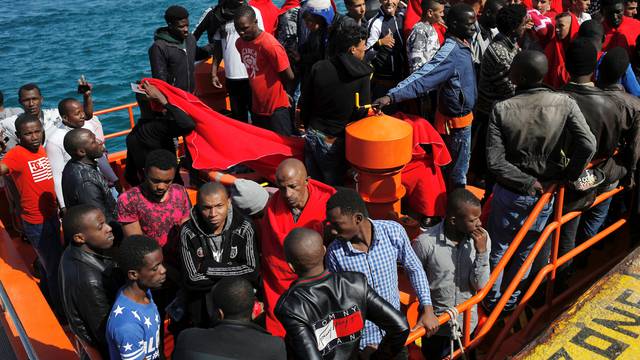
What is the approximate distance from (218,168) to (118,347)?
275 cm

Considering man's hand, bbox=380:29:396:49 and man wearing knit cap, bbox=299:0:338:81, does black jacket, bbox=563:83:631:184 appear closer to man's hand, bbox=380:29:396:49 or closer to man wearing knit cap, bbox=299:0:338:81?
man's hand, bbox=380:29:396:49

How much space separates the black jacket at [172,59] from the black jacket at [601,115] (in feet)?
14.8

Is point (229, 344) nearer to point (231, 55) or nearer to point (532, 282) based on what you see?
point (532, 282)

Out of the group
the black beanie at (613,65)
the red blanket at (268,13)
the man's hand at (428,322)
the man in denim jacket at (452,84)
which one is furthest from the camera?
the red blanket at (268,13)

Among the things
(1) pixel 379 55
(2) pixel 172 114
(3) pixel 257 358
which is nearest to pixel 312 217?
(3) pixel 257 358

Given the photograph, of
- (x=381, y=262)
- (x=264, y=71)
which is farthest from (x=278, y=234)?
(x=264, y=71)

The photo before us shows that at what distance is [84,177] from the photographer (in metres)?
5.28

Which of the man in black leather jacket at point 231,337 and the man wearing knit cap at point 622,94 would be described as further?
the man wearing knit cap at point 622,94

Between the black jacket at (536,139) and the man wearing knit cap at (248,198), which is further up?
the black jacket at (536,139)

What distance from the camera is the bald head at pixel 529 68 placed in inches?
175

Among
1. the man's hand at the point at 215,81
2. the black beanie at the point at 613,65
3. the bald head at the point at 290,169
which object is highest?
the black beanie at the point at 613,65

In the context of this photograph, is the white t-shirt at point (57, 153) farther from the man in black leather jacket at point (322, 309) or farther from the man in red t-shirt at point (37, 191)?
the man in black leather jacket at point (322, 309)

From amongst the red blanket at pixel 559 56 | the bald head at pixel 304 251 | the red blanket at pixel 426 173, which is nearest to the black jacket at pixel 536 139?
the red blanket at pixel 426 173

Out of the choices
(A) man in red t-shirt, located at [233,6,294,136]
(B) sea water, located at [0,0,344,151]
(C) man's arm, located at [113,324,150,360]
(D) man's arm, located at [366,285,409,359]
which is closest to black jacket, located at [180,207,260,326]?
(C) man's arm, located at [113,324,150,360]
